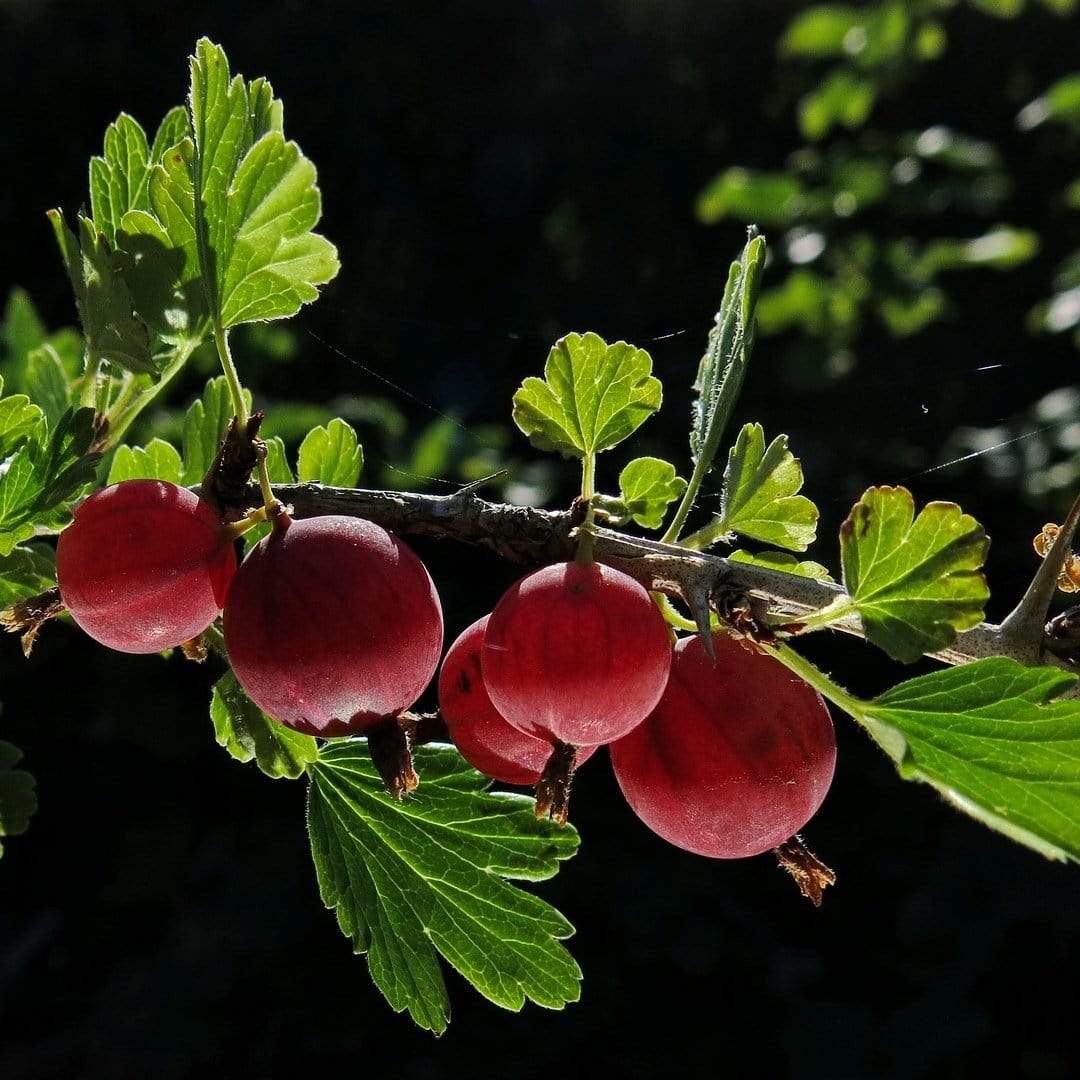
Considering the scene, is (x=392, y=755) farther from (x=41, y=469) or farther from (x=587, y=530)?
(x=41, y=469)

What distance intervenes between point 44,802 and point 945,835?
191cm

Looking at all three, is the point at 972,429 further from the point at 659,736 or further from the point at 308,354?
the point at 659,736

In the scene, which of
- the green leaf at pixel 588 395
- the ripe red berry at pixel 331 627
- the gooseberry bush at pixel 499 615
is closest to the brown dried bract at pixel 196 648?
the gooseberry bush at pixel 499 615

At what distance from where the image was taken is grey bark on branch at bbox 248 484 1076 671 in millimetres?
577

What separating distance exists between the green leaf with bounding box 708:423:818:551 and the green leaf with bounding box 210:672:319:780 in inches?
10.6

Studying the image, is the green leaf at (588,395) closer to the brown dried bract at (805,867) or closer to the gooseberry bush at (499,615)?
the gooseberry bush at (499,615)

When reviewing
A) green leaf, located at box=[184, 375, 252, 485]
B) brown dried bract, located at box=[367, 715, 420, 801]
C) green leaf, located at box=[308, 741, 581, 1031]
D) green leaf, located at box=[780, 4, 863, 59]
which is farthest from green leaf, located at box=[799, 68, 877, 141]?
brown dried bract, located at box=[367, 715, 420, 801]

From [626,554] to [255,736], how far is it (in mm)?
251

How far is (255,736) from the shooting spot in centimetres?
70

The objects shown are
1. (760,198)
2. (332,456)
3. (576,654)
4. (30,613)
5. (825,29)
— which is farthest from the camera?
(825,29)

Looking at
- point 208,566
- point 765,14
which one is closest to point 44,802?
point 208,566

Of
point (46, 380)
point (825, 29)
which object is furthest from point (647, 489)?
point (825, 29)

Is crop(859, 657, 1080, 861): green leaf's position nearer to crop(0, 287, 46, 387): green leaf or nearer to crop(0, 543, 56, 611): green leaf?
crop(0, 543, 56, 611): green leaf

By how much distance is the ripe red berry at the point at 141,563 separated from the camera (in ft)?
1.91
